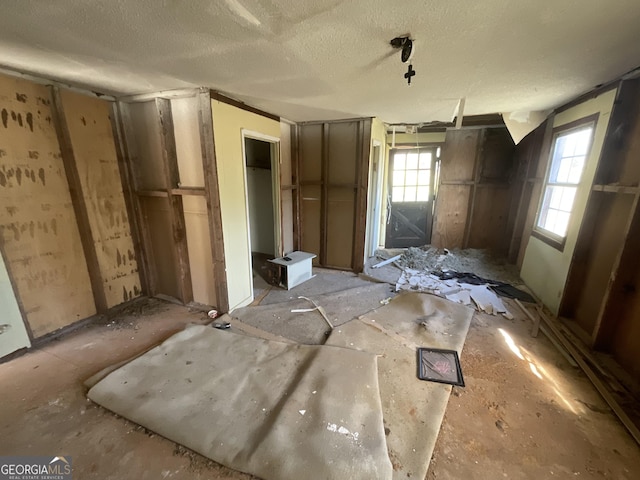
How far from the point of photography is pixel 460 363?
7.06 feet

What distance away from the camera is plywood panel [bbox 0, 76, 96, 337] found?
2092mm

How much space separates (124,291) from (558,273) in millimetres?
5114

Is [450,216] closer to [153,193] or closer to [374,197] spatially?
[374,197]

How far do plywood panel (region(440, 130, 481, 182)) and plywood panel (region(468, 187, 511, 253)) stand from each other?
46 cm

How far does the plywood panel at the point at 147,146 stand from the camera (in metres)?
2.72

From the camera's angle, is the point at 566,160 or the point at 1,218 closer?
the point at 1,218

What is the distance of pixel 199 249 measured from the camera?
2908 millimetres

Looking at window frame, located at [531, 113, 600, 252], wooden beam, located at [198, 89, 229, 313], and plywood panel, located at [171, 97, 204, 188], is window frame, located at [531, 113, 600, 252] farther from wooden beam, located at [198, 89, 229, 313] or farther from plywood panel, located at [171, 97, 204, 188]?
plywood panel, located at [171, 97, 204, 188]

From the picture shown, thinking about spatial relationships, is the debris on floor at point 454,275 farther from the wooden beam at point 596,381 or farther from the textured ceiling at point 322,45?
the textured ceiling at point 322,45

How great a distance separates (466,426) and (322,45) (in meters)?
2.60

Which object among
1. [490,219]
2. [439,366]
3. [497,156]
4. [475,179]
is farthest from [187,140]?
[490,219]

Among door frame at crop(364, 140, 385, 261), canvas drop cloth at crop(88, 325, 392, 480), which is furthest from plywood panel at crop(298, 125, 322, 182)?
canvas drop cloth at crop(88, 325, 392, 480)

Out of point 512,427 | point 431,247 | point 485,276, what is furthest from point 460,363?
point 431,247

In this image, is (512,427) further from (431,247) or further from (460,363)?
(431,247)
